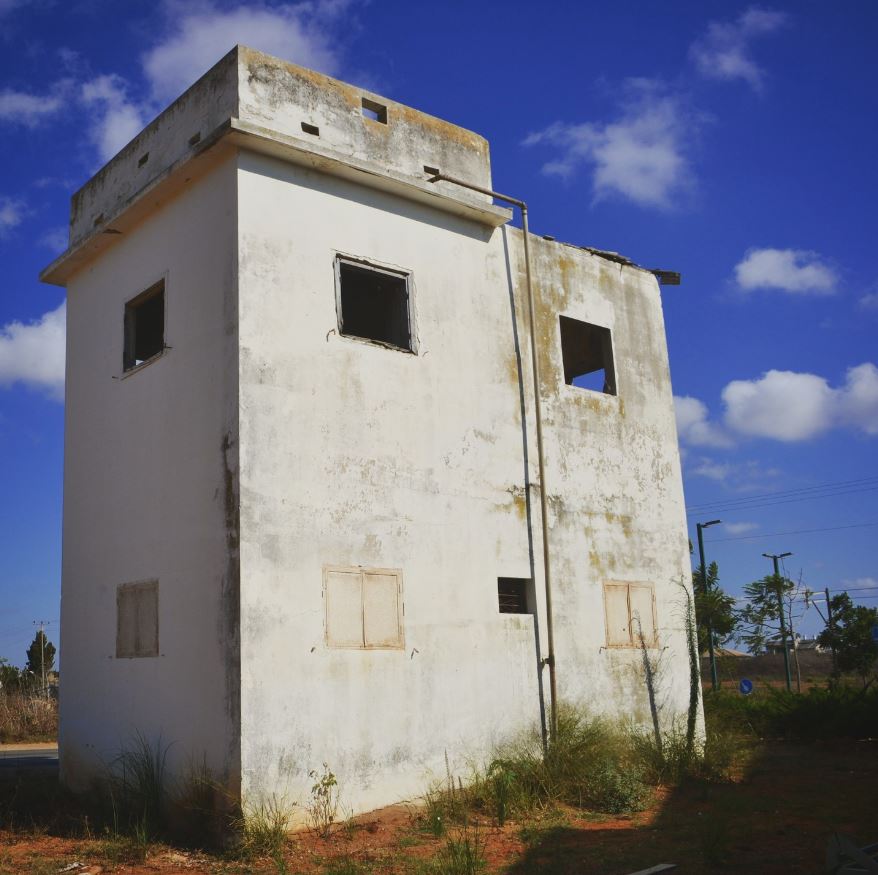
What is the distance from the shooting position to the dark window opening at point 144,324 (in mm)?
11305

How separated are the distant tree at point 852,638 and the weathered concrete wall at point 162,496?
24.9 metres

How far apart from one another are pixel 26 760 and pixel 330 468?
1105 cm

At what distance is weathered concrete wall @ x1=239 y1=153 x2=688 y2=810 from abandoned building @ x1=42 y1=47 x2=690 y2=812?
0.10ft

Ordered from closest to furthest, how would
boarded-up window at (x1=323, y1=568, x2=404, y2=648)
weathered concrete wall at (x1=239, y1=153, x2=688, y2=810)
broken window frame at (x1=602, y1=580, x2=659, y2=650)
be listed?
weathered concrete wall at (x1=239, y1=153, x2=688, y2=810) < boarded-up window at (x1=323, y1=568, x2=404, y2=648) < broken window frame at (x1=602, y1=580, x2=659, y2=650)

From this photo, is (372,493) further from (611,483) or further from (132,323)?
(611,483)

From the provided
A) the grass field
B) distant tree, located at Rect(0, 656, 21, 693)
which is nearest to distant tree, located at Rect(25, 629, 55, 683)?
distant tree, located at Rect(0, 656, 21, 693)

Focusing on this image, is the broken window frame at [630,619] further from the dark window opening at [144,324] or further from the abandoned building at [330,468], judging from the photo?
the dark window opening at [144,324]

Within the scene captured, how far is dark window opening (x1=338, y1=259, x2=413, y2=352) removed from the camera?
35.6 ft

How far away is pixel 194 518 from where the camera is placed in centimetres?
955

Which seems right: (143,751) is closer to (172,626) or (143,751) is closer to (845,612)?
(172,626)

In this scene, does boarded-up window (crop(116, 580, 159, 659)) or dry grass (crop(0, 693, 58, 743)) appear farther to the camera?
dry grass (crop(0, 693, 58, 743))

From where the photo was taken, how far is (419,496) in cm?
1043

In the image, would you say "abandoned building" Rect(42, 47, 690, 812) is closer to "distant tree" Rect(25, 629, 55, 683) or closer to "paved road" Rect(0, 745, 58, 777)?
"paved road" Rect(0, 745, 58, 777)

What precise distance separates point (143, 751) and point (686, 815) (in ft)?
18.1
